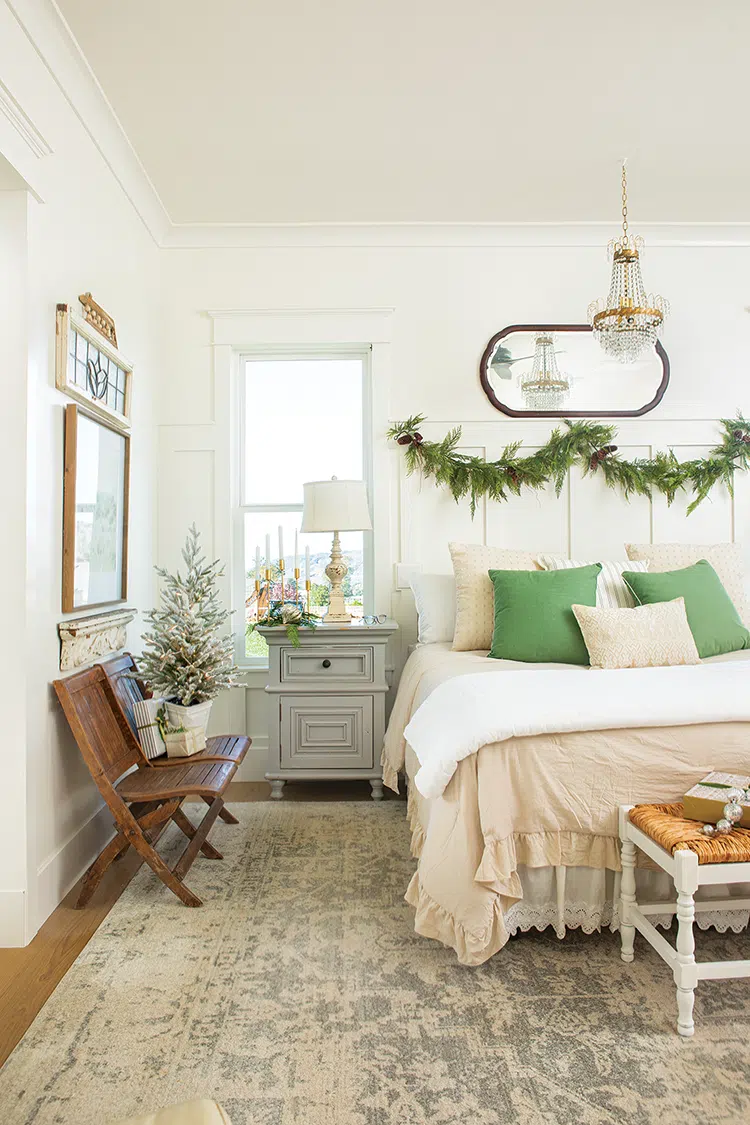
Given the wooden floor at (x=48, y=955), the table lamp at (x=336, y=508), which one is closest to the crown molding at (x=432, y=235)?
the table lamp at (x=336, y=508)

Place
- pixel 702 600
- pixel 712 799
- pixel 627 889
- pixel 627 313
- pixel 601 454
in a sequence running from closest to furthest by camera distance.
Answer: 1. pixel 712 799
2. pixel 627 889
3. pixel 627 313
4. pixel 702 600
5. pixel 601 454

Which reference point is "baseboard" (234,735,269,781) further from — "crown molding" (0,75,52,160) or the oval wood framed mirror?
"crown molding" (0,75,52,160)

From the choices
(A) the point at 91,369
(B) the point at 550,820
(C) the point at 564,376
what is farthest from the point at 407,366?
(B) the point at 550,820

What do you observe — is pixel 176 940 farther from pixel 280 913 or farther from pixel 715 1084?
pixel 715 1084

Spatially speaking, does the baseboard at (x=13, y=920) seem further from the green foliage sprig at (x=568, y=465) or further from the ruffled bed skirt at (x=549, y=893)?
the green foliage sprig at (x=568, y=465)

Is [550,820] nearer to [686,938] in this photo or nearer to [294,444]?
[686,938]

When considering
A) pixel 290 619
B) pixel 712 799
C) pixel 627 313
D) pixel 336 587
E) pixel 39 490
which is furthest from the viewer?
pixel 336 587

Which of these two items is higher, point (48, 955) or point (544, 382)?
point (544, 382)

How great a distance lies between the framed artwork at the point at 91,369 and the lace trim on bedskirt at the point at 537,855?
2053mm

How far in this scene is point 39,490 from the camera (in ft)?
8.03

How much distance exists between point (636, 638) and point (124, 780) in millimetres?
1994

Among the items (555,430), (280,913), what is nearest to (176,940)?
(280,913)

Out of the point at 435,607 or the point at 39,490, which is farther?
the point at 435,607

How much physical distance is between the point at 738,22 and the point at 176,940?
3.49m
